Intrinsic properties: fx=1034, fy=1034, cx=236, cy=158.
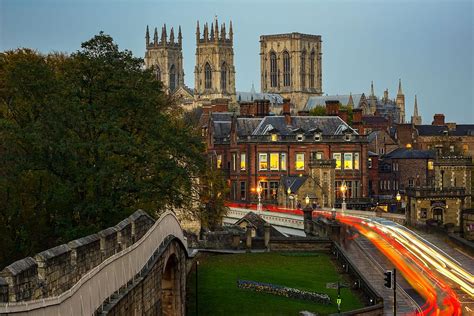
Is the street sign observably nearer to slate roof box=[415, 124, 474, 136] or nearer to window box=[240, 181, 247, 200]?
window box=[240, 181, 247, 200]

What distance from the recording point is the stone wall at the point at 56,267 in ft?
59.8

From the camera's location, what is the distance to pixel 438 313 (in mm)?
46844

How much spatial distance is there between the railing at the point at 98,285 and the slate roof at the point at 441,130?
466 ft

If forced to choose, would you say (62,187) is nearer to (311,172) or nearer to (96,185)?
(96,185)

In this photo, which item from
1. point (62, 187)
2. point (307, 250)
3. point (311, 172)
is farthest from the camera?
point (311, 172)

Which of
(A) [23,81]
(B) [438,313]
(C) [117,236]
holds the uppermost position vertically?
(A) [23,81]

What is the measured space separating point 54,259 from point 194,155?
106 feet

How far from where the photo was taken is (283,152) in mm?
112625

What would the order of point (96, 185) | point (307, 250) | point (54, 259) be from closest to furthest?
point (54, 259)
point (96, 185)
point (307, 250)

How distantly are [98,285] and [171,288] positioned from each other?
18.0 meters

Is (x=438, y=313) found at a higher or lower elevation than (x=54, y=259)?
lower

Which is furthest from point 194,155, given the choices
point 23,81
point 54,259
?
point 54,259

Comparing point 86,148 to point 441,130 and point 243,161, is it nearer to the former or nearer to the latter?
point 243,161

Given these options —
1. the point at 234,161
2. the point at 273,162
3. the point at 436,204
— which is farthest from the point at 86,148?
the point at 234,161
